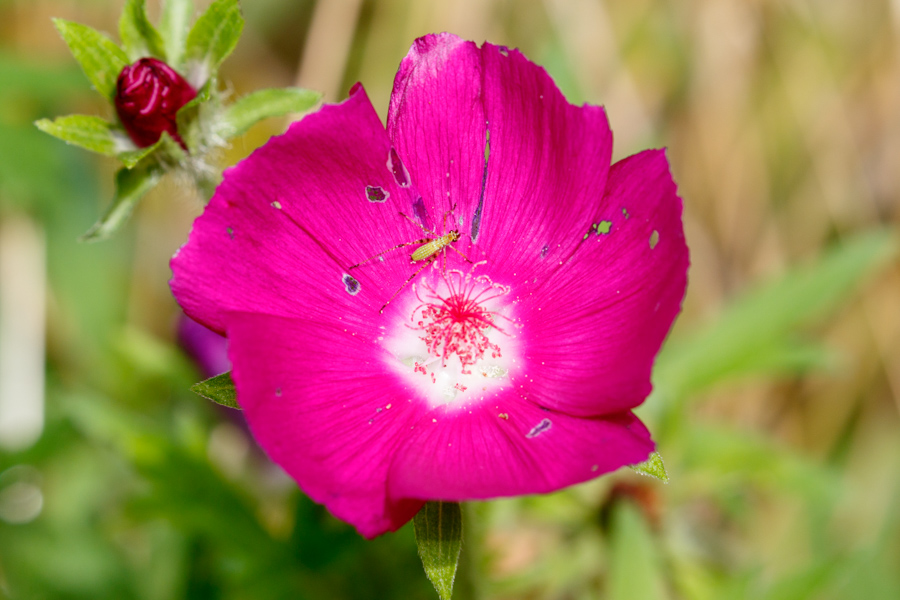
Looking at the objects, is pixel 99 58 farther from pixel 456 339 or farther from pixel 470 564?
pixel 470 564

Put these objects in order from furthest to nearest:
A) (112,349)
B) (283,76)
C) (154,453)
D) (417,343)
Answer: (283,76) < (112,349) < (154,453) < (417,343)

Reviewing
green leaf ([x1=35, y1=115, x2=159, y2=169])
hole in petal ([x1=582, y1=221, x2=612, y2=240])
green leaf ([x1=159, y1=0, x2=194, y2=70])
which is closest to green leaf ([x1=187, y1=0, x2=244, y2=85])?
green leaf ([x1=159, y1=0, x2=194, y2=70])

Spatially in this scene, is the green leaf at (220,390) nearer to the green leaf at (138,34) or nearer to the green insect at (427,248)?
the green insect at (427,248)

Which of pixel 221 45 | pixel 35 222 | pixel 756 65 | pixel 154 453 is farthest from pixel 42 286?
pixel 756 65

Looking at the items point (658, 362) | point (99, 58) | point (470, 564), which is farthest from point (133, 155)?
point (658, 362)

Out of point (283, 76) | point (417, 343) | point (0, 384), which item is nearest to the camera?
point (417, 343)

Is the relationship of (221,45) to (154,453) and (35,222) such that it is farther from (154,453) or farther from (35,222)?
(35,222)

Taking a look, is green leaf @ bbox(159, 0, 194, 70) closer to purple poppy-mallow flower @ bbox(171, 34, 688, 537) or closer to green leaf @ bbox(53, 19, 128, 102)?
green leaf @ bbox(53, 19, 128, 102)
